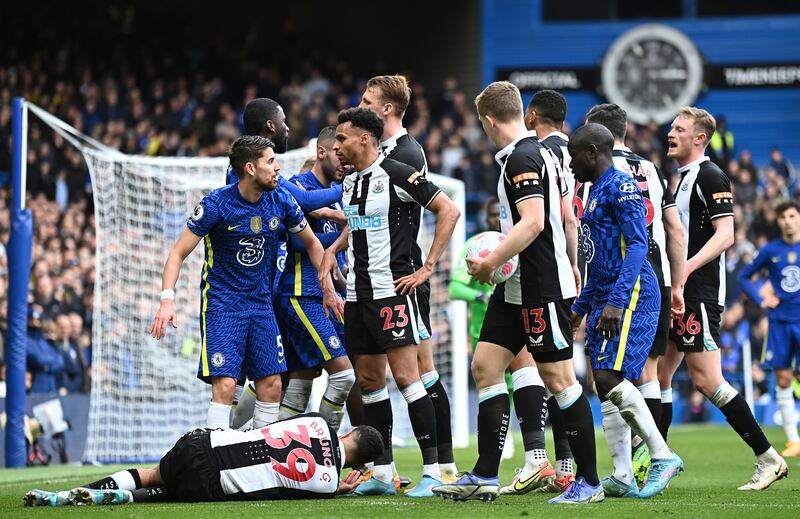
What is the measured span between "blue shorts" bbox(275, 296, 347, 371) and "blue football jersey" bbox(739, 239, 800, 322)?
6050 mm

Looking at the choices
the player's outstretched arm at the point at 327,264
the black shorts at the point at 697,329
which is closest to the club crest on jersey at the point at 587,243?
the black shorts at the point at 697,329

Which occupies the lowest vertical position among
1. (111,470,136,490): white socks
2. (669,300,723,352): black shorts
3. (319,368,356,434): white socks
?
(111,470,136,490): white socks

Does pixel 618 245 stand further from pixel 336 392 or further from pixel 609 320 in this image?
pixel 336 392

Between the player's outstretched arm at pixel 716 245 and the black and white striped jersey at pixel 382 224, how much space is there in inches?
77.0

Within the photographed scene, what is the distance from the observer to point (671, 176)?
72.1 ft

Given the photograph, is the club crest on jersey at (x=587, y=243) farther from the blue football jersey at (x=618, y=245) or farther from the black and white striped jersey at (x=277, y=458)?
the black and white striped jersey at (x=277, y=458)

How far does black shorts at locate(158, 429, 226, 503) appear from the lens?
6.83 m

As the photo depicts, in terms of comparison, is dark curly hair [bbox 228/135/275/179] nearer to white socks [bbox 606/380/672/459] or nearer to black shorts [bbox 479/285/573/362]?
black shorts [bbox 479/285/573/362]

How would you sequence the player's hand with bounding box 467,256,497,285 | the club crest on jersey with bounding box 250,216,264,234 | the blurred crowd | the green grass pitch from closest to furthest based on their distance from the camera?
the green grass pitch < the player's hand with bounding box 467,256,497,285 < the club crest on jersey with bounding box 250,216,264,234 < the blurred crowd

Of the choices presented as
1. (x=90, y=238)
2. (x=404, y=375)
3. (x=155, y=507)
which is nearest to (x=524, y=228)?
(x=404, y=375)

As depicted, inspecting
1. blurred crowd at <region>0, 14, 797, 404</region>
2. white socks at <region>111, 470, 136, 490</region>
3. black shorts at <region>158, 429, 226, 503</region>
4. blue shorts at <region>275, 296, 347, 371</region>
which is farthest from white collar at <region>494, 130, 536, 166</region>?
blurred crowd at <region>0, 14, 797, 404</region>

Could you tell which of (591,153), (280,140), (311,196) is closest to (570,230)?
(591,153)

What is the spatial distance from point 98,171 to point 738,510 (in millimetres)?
8103

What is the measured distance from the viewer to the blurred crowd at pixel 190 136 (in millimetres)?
16422
